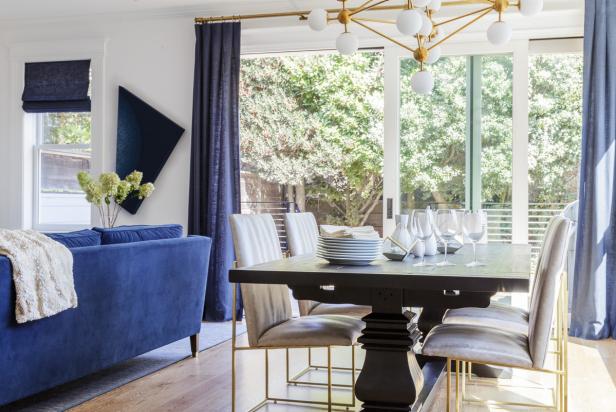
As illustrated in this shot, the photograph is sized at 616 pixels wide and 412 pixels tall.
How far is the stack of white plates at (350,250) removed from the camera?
2.57 metres

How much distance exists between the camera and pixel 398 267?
2.53m

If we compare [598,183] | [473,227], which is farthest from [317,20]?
[598,183]

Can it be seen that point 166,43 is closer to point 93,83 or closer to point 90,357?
point 93,83

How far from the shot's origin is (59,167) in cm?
673

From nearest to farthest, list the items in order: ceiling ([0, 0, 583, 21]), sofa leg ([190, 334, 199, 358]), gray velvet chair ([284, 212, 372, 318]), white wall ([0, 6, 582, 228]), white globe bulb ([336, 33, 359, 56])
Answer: gray velvet chair ([284, 212, 372, 318]) < white globe bulb ([336, 33, 359, 56]) < sofa leg ([190, 334, 199, 358]) < ceiling ([0, 0, 583, 21]) < white wall ([0, 6, 582, 228])

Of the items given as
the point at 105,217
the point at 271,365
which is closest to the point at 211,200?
the point at 105,217

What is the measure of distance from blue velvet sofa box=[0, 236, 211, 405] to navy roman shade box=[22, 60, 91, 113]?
2.84 meters

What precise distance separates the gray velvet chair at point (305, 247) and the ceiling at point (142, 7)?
2388 millimetres

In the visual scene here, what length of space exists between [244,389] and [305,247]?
81cm

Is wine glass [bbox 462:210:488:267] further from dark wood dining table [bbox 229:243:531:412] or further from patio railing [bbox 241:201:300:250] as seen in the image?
patio railing [bbox 241:201:300:250]

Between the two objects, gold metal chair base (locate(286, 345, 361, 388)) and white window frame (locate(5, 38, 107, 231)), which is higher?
white window frame (locate(5, 38, 107, 231))

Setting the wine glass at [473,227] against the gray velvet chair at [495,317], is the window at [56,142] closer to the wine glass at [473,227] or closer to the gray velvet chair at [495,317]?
the gray velvet chair at [495,317]

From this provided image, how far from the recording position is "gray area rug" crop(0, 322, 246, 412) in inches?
129

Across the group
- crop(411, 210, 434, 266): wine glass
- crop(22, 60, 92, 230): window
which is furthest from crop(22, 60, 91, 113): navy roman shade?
crop(411, 210, 434, 266): wine glass
